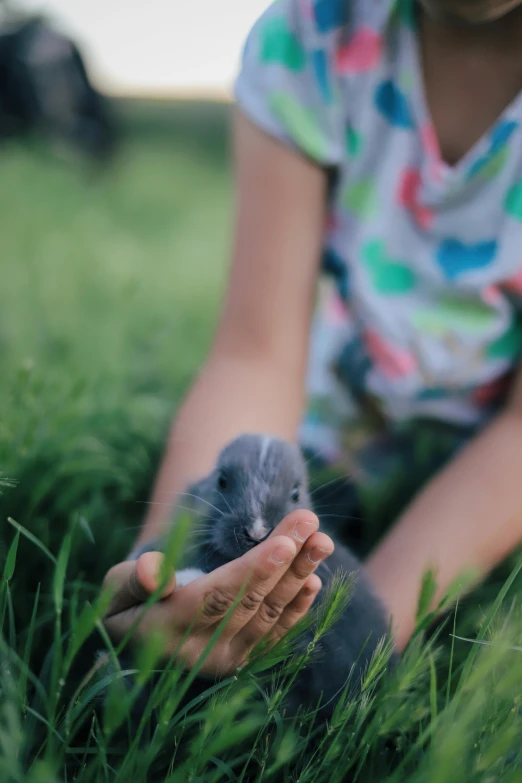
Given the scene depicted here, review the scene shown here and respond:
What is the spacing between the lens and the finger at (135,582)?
0.91 metres

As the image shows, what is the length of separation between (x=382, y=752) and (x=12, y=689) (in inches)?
20.1

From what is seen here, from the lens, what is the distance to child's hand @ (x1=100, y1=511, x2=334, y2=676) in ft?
2.97

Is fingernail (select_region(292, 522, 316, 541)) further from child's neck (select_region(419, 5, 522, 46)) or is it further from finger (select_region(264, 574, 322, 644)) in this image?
child's neck (select_region(419, 5, 522, 46))

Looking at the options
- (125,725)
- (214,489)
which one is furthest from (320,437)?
(125,725)

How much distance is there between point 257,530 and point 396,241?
39.8 inches

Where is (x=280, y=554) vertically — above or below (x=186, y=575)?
above

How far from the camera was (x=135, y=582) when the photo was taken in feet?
3.06

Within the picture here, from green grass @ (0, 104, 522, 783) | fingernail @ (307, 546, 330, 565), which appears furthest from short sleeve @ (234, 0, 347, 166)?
fingernail @ (307, 546, 330, 565)

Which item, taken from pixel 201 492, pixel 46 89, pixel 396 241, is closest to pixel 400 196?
pixel 396 241

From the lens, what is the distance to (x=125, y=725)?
107 centimetres

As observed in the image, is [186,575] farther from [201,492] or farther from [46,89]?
[46,89]

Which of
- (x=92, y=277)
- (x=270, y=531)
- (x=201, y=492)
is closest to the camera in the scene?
(x=270, y=531)

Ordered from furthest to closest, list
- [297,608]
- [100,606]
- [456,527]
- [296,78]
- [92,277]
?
[92,277] < [296,78] < [456,527] < [297,608] < [100,606]

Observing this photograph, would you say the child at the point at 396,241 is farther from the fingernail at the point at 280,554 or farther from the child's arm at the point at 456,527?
the fingernail at the point at 280,554
